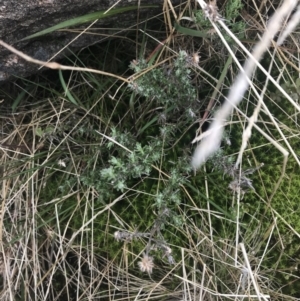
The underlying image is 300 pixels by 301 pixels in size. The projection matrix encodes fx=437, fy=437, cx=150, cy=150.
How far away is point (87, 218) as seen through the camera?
1778 millimetres

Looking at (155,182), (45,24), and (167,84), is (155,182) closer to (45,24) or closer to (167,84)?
(167,84)

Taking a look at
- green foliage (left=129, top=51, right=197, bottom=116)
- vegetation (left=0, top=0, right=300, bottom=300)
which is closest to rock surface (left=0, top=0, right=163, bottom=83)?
vegetation (left=0, top=0, right=300, bottom=300)

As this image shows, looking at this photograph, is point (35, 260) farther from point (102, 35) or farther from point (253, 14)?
point (253, 14)

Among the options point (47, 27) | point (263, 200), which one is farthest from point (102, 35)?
point (263, 200)

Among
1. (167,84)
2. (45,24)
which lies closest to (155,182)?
(167,84)

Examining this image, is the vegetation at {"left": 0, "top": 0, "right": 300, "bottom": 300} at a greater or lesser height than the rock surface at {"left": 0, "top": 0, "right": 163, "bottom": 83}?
lesser

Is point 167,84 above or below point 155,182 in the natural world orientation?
above

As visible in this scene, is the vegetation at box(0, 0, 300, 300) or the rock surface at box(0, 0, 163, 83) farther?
the vegetation at box(0, 0, 300, 300)

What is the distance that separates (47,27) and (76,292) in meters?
1.07

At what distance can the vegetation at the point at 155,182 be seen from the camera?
168 cm

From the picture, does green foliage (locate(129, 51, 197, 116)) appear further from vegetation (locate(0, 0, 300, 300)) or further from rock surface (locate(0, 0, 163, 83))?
rock surface (locate(0, 0, 163, 83))

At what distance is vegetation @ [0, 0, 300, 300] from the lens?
1.68m

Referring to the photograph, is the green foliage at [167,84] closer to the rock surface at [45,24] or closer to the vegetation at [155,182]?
the vegetation at [155,182]

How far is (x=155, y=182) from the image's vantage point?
178cm
